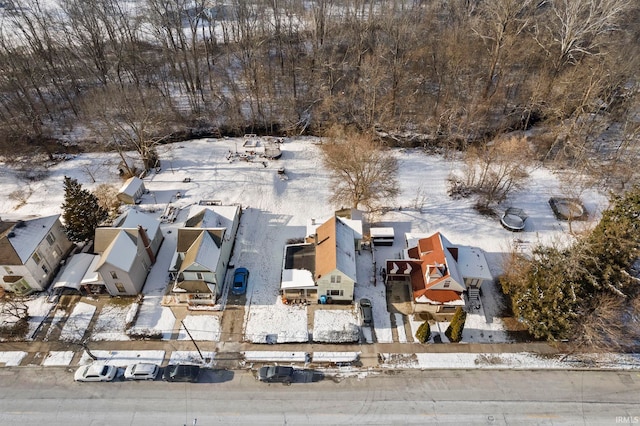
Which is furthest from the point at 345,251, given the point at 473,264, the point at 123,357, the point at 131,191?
the point at 131,191

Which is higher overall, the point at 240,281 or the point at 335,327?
the point at 240,281

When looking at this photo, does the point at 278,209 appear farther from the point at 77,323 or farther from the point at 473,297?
the point at 473,297

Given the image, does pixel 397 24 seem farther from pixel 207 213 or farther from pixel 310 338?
pixel 310 338

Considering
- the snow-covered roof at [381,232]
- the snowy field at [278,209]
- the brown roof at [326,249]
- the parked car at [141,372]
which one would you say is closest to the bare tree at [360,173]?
the snowy field at [278,209]

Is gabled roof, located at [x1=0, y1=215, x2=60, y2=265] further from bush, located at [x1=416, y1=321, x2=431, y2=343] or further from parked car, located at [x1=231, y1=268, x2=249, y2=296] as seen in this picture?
bush, located at [x1=416, y1=321, x2=431, y2=343]

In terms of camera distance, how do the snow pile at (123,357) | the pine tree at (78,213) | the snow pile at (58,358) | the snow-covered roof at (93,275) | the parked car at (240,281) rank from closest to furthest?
1. the snow pile at (123,357)
2. the snow pile at (58,358)
3. the snow-covered roof at (93,275)
4. the parked car at (240,281)
5. the pine tree at (78,213)

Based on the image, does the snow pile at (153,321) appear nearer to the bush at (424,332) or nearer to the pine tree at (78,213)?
the pine tree at (78,213)
